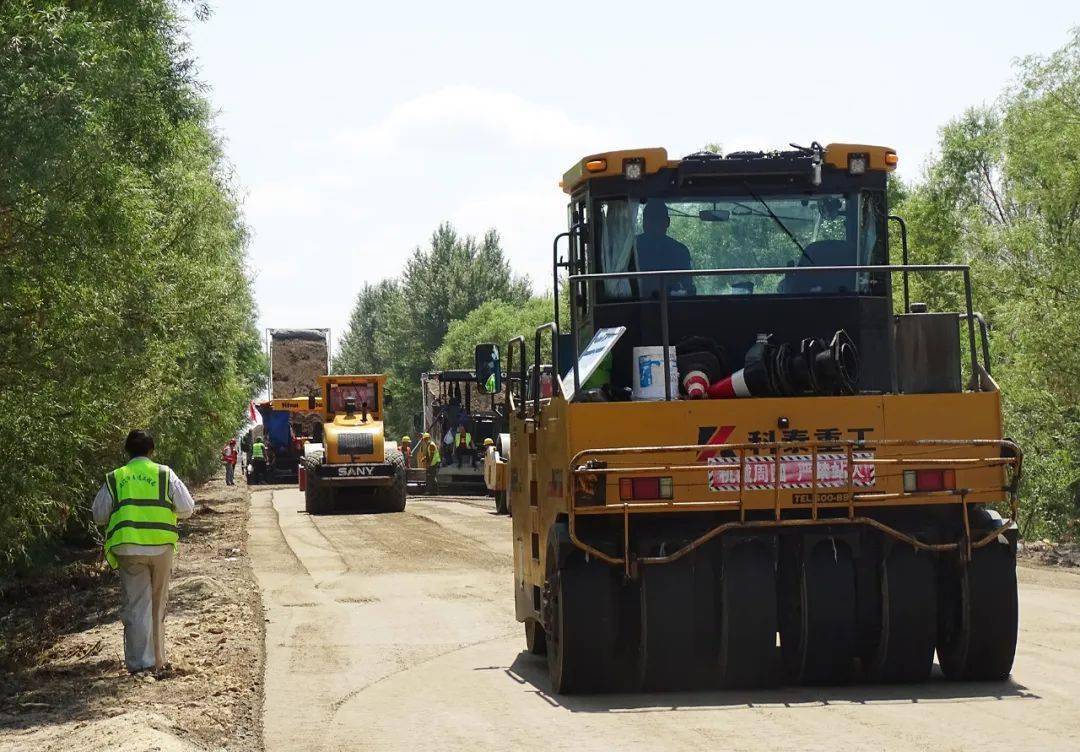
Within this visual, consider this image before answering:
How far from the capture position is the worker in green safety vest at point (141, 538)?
11.2 m

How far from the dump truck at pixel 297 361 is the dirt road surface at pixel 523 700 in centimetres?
3845

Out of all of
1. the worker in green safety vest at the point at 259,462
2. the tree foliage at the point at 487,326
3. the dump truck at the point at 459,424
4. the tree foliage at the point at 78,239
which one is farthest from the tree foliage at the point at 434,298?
the tree foliage at the point at 78,239

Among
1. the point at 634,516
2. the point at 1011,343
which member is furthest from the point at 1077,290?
the point at 634,516

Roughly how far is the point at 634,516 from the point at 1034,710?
2.59 metres

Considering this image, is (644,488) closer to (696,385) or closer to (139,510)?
(696,385)

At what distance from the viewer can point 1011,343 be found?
99.1 feet

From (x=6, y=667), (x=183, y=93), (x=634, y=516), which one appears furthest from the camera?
(x=183, y=93)

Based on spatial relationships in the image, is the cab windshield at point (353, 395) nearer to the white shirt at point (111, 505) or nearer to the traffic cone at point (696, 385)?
the white shirt at point (111, 505)

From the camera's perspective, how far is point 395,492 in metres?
35.7

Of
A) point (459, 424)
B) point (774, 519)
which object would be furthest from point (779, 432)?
point (459, 424)

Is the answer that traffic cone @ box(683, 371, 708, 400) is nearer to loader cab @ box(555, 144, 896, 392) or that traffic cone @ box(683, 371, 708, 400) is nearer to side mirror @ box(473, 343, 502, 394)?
loader cab @ box(555, 144, 896, 392)

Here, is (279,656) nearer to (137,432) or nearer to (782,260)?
(137,432)

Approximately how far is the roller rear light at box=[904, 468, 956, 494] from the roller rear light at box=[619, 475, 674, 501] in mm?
1510

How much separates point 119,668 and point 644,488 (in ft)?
16.1
